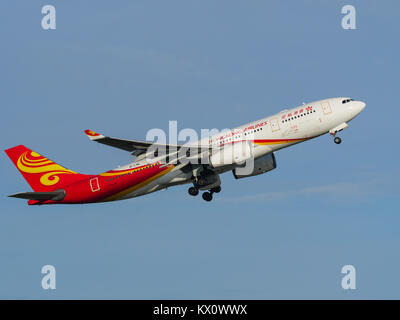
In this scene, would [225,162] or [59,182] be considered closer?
[225,162]

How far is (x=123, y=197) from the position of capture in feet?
197

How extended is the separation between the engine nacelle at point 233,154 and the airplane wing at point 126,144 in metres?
3.38

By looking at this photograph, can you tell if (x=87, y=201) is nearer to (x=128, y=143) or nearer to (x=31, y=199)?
(x=31, y=199)

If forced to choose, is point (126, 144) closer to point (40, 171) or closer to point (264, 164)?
point (40, 171)

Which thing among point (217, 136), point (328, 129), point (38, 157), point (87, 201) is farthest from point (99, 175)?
point (328, 129)

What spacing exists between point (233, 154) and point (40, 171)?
59.2 ft

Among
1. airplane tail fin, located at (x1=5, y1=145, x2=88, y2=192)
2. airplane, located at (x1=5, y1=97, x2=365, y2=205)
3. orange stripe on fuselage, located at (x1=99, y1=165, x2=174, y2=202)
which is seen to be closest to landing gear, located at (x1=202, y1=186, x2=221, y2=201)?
airplane, located at (x1=5, y1=97, x2=365, y2=205)

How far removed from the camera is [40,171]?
61781mm

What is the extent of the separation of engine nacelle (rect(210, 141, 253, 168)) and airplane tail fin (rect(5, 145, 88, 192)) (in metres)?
12.5

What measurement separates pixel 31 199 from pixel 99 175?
610 cm

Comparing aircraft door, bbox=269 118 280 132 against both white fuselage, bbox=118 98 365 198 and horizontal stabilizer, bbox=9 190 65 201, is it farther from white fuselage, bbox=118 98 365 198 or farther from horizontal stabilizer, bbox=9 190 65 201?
horizontal stabilizer, bbox=9 190 65 201

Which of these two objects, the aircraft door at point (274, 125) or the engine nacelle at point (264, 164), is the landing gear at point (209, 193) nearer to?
the engine nacelle at point (264, 164)

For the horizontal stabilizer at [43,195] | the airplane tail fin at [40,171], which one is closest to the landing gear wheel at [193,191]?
the airplane tail fin at [40,171]

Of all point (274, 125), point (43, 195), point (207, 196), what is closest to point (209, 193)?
point (207, 196)
